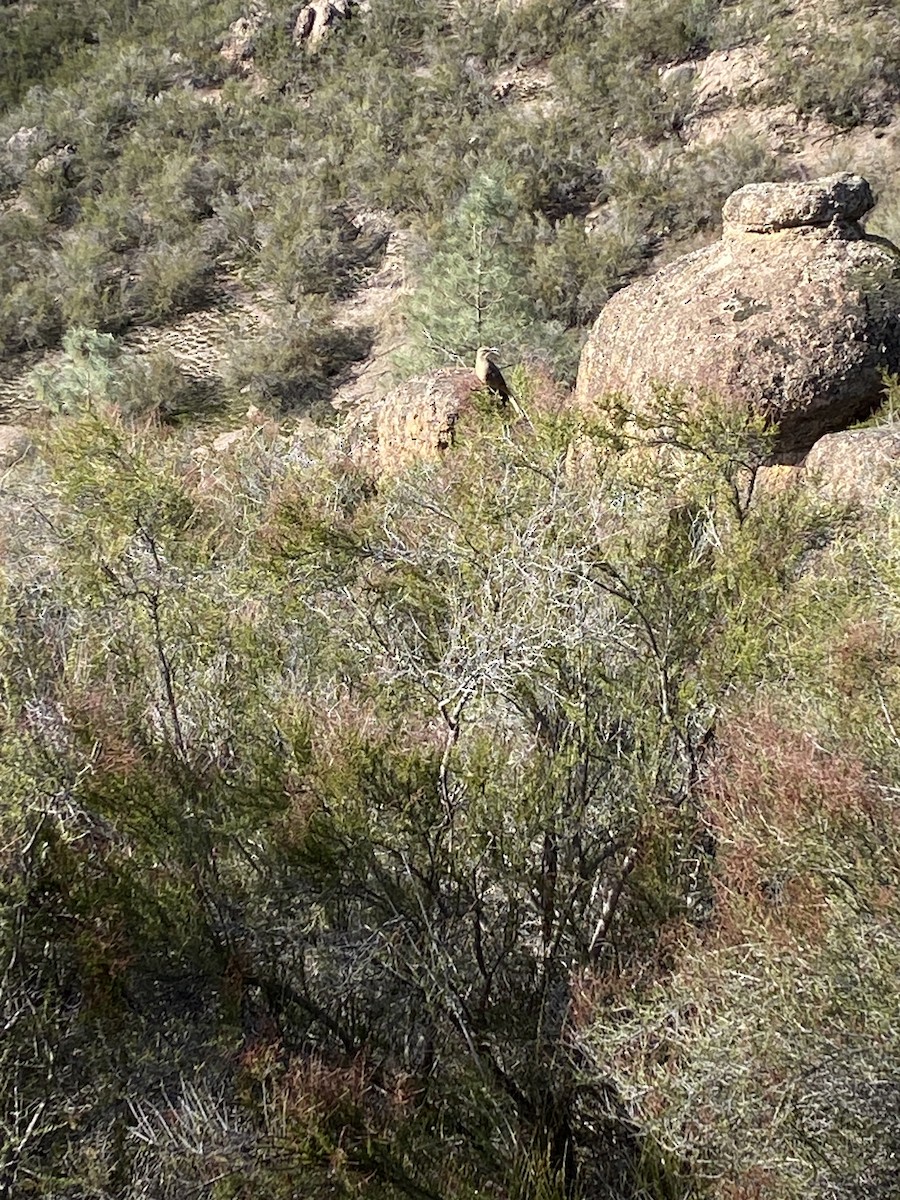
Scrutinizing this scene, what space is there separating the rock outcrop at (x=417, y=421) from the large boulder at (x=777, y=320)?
3.97 ft

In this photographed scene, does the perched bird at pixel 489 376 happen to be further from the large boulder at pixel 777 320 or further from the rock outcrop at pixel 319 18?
the rock outcrop at pixel 319 18

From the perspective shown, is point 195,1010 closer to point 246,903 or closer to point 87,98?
point 246,903

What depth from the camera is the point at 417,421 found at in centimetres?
862

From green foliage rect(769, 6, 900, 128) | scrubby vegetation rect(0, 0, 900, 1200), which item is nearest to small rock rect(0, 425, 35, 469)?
scrubby vegetation rect(0, 0, 900, 1200)

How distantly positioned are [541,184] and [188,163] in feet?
27.1

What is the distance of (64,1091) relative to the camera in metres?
3.15

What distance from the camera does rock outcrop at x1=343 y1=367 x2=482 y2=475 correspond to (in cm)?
841

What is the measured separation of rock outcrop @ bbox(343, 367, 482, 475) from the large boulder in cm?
121

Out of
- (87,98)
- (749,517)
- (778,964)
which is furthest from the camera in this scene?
(87,98)

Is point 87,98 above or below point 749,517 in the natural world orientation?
above

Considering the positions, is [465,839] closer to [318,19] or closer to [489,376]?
[489,376]

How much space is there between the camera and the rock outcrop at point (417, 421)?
8406mm

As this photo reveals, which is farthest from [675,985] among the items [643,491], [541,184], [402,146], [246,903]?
[402,146]

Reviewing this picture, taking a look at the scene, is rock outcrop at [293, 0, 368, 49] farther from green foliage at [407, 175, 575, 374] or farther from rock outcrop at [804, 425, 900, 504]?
rock outcrop at [804, 425, 900, 504]
